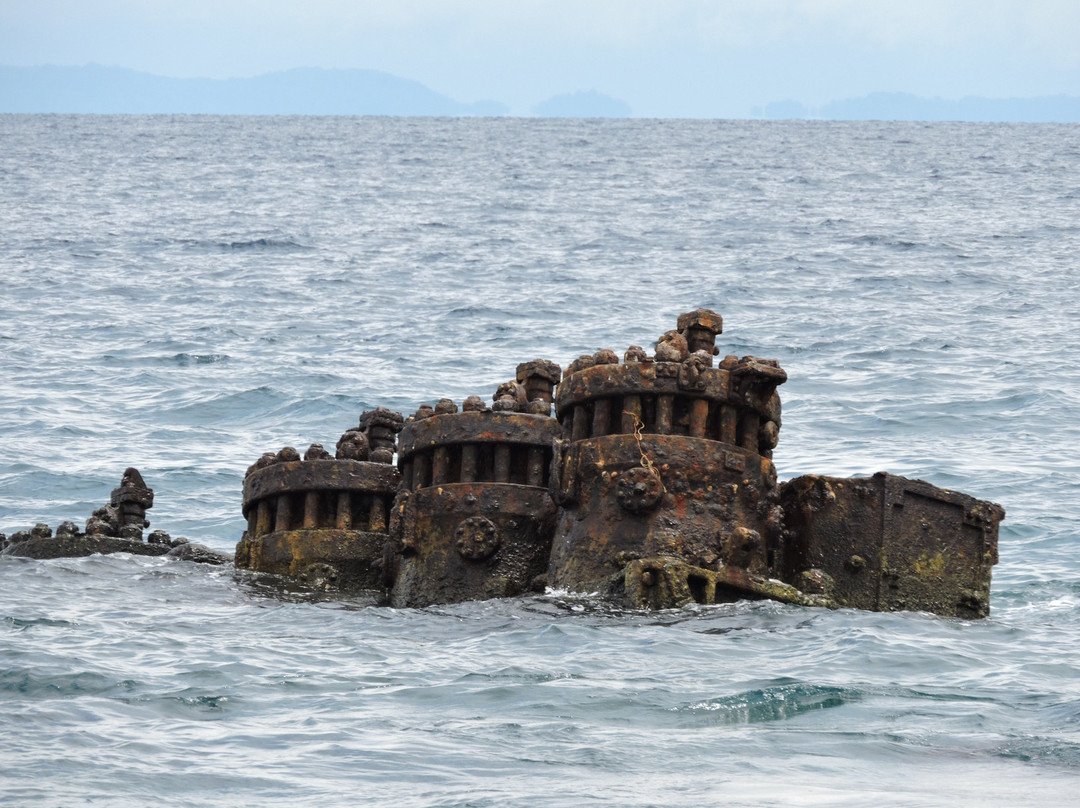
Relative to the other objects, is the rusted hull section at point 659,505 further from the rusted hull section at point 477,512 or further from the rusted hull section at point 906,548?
the rusted hull section at point 477,512

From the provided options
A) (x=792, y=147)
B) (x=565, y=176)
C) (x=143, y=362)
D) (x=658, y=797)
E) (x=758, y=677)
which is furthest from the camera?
(x=792, y=147)

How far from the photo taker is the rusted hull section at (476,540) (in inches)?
770

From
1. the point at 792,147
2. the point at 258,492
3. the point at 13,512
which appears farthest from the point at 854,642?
the point at 792,147

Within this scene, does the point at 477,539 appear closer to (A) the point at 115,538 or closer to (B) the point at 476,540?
(B) the point at 476,540

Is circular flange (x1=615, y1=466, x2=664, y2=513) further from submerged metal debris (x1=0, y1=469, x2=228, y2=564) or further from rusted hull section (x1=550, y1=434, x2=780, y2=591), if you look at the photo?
submerged metal debris (x1=0, y1=469, x2=228, y2=564)

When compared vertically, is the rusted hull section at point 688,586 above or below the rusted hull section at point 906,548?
below

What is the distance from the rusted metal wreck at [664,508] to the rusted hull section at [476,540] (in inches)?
0.7

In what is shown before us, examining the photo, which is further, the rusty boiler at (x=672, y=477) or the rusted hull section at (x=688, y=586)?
the rusty boiler at (x=672, y=477)

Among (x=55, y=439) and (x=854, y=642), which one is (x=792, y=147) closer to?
(x=55, y=439)

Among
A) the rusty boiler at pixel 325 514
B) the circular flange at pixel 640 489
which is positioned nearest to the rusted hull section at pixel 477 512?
the rusty boiler at pixel 325 514

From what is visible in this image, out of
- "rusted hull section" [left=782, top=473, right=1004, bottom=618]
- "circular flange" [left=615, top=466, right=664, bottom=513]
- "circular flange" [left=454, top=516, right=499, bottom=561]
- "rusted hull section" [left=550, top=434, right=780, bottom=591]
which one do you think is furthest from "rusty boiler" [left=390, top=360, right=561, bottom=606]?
"rusted hull section" [left=782, top=473, right=1004, bottom=618]

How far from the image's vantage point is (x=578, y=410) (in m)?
19.0

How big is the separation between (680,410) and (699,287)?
106ft

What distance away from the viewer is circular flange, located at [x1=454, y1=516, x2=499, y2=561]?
1950 centimetres
